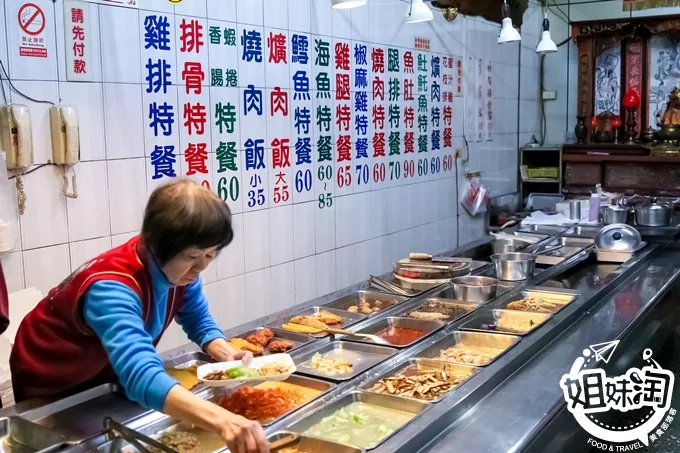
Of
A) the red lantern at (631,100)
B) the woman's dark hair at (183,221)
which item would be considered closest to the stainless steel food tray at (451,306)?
the woman's dark hair at (183,221)

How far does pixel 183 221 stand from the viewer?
5.22ft

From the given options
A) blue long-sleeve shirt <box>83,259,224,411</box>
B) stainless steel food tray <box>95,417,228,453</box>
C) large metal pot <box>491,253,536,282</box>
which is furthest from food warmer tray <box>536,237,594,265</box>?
blue long-sleeve shirt <box>83,259,224,411</box>

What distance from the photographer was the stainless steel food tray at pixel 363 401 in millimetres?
1852

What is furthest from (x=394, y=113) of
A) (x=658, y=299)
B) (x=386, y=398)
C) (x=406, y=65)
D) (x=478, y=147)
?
(x=386, y=398)

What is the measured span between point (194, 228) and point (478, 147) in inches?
202

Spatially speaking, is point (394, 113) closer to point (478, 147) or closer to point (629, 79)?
point (478, 147)

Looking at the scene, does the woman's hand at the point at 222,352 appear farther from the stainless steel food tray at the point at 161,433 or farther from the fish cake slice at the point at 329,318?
the fish cake slice at the point at 329,318

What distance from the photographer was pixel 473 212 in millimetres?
6332

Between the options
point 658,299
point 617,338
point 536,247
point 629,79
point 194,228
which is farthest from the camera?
point 629,79

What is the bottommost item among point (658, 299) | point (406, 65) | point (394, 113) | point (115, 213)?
point (658, 299)

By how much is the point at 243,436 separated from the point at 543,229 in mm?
3769

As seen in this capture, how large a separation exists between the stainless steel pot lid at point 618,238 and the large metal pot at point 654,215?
2.03 feet

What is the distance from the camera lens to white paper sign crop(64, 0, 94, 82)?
3.01 metres

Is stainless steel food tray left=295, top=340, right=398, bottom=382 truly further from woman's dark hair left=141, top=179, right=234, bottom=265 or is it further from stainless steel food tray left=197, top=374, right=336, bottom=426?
woman's dark hair left=141, top=179, right=234, bottom=265
